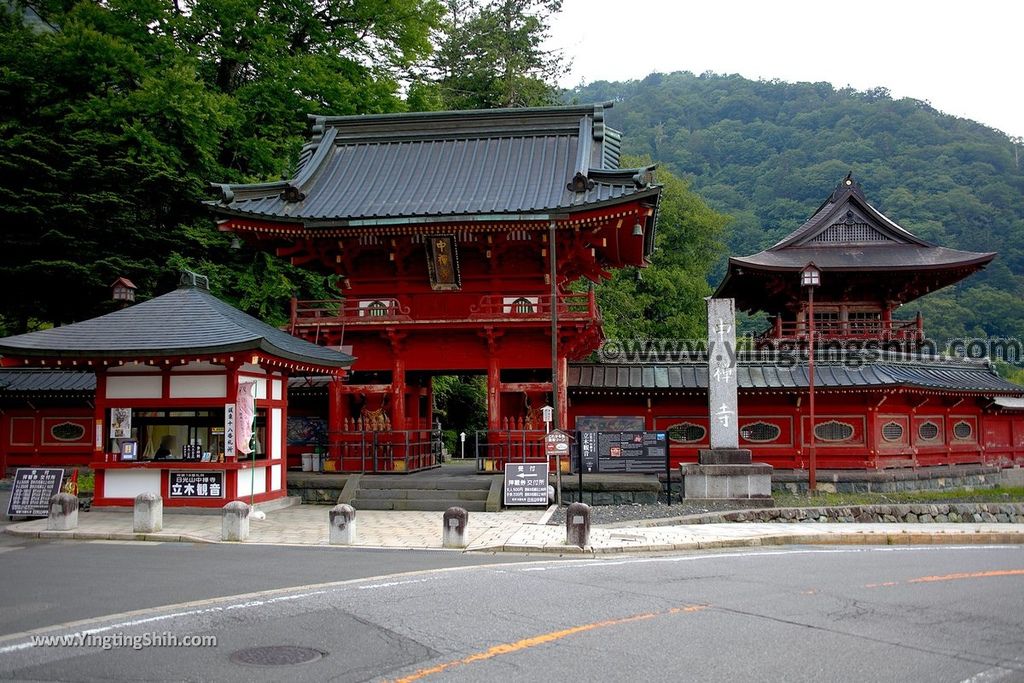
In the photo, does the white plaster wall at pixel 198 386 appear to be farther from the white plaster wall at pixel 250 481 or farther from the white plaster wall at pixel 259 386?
the white plaster wall at pixel 250 481

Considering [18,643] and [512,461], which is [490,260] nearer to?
[512,461]

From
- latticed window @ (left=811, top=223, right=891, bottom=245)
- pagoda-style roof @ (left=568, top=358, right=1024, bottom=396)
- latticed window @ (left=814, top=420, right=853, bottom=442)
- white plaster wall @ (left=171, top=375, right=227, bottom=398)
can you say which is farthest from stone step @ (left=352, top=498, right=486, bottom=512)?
latticed window @ (left=811, top=223, right=891, bottom=245)

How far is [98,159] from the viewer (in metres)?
28.2

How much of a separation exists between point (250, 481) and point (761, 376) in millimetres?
15735

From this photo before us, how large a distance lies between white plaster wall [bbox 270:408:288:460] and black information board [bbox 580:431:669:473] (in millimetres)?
7761

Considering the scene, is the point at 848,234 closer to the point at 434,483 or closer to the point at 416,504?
the point at 434,483

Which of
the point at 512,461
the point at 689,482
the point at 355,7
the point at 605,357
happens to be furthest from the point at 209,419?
the point at 355,7

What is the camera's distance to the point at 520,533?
1553 centimetres

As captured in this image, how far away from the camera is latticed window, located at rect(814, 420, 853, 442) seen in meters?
26.0

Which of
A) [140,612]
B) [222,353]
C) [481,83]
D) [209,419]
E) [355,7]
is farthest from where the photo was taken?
[481,83]

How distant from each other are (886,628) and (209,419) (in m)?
14.9

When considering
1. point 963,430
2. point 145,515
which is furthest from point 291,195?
point 963,430

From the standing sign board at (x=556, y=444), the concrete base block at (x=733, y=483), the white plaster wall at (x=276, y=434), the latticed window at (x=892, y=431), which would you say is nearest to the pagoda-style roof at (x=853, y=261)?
the latticed window at (x=892, y=431)

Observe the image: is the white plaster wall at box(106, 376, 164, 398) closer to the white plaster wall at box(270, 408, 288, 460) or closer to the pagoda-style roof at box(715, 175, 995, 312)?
the white plaster wall at box(270, 408, 288, 460)
